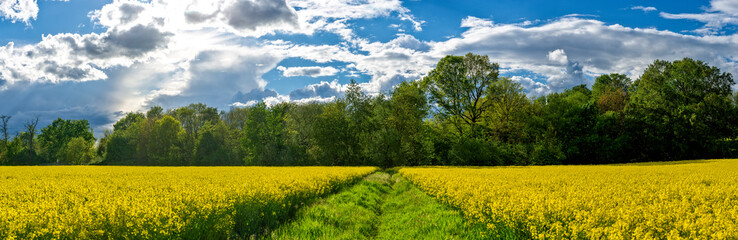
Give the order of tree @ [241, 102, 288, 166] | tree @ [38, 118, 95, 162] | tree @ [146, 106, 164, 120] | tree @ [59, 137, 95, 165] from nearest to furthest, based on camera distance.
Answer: tree @ [241, 102, 288, 166], tree @ [59, 137, 95, 165], tree @ [38, 118, 95, 162], tree @ [146, 106, 164, 120]

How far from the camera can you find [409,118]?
47469 millimetres

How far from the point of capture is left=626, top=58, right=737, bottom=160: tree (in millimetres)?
46844

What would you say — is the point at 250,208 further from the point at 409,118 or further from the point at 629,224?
the point at 409,118

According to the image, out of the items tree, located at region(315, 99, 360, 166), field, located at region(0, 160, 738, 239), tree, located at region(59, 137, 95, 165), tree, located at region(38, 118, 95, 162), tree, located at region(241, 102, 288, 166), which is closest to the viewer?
field, located at region(0, 160, 738, 239)

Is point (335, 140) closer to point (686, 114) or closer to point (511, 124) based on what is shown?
point (511, 124)

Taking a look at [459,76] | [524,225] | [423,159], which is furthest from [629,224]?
[459,76]

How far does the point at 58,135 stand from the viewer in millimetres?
94750

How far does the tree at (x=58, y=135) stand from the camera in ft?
291

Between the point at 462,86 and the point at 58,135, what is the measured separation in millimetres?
108137

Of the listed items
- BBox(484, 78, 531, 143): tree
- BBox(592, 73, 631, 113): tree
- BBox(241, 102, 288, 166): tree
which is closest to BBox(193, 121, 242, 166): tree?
BBox(241, 102, 288, 166): tree

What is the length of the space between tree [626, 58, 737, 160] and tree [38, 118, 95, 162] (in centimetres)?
11870

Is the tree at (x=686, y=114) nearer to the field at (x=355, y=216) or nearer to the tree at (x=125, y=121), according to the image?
the field at (x=355, y=216)

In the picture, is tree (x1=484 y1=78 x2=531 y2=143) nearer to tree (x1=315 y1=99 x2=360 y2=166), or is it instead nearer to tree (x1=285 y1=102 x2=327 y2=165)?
tree (x1=315 y1=99 x2=360 y2=166)

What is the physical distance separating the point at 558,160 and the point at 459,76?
54.9 ft
